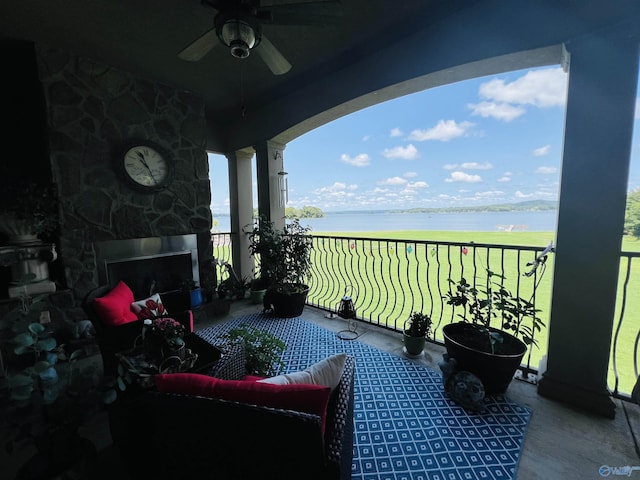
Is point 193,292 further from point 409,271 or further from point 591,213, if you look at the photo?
point 591,213

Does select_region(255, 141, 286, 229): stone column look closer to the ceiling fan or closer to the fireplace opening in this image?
the fireplace opening

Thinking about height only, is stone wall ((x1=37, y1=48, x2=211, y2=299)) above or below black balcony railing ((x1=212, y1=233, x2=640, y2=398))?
above

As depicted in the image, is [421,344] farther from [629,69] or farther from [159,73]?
[159,73]

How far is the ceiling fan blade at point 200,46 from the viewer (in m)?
1.76

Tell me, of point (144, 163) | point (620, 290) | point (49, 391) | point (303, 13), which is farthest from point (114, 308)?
point (620, 290)

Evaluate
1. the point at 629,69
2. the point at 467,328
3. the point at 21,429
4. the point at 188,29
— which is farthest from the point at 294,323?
the point at 629,69

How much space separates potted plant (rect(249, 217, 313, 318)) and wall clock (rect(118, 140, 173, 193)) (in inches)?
54.7

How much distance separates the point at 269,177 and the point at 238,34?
7.70 ft

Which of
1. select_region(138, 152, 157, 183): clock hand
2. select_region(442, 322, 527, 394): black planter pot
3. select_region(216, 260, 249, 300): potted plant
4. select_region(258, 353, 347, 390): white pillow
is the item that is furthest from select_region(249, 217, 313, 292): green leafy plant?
select_region(258, 353, 347, 390): white pillow

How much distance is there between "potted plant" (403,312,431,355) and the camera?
238 centimetres

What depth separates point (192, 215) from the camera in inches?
145

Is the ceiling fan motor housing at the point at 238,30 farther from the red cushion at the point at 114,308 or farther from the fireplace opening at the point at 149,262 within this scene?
the fireplace opening at the point at 149,262

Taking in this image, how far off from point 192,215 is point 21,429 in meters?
3.10

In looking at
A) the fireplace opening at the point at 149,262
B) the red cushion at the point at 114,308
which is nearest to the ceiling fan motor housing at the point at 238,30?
the red cushion at the point at 114,308
